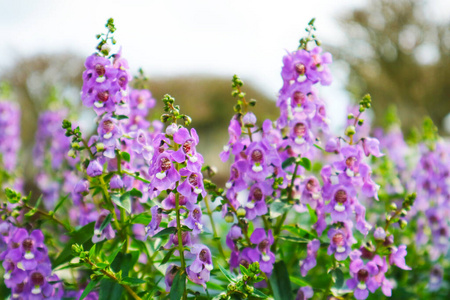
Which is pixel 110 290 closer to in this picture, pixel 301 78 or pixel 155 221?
pixel 155 221

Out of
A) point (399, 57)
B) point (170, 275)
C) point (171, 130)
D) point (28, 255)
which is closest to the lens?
point (171, 130)

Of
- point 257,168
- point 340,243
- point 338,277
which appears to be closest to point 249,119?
point 257,168

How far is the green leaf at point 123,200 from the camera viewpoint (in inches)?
66.3

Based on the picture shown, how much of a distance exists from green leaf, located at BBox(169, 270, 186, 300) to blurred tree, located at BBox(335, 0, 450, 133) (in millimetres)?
16843

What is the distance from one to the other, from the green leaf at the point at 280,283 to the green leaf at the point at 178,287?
1.16ft

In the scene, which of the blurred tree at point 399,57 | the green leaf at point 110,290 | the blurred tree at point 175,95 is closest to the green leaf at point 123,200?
the green leaf at point 110,290

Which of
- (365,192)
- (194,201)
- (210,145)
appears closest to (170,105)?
(194,201)

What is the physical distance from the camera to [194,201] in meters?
1.45

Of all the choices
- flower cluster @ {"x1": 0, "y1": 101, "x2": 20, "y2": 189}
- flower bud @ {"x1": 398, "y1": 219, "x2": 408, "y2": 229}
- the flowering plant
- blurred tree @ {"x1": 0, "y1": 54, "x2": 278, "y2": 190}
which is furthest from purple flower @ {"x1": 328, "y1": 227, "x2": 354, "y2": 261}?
blurred tree @ {"x1": 0, "y1": 54, "x2": 278, "y2": 190}

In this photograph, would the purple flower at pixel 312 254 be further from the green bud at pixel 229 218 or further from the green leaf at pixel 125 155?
the green leaf at pixel 125 155

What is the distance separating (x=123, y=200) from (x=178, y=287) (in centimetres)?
39

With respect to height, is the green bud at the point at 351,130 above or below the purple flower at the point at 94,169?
above

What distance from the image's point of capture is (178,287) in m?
1.47

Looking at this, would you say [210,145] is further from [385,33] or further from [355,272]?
[355,272]
